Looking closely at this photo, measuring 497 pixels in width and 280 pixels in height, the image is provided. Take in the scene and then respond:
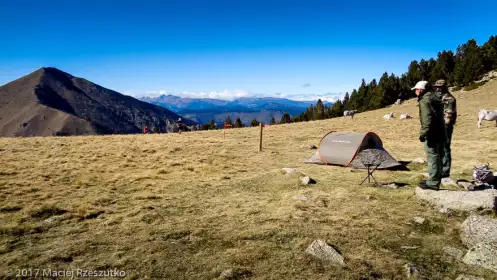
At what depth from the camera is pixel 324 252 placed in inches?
258

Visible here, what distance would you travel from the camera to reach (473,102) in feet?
174

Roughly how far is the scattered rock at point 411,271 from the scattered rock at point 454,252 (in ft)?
4.03

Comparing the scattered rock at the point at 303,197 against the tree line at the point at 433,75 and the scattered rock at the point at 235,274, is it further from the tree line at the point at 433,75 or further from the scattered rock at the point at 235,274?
the tree line at the point at 433,75

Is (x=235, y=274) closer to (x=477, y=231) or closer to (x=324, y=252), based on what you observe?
(x=324, y=252)

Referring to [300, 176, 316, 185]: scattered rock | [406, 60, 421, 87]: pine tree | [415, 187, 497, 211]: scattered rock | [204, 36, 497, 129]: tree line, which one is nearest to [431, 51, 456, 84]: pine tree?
[204, 36, 497, 129]: tree line

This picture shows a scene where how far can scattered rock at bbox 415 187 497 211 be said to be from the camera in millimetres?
8523

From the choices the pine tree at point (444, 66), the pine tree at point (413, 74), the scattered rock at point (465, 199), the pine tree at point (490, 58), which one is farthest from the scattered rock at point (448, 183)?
the pine tree at point (413, 74)

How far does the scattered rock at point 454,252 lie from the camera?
644 cm

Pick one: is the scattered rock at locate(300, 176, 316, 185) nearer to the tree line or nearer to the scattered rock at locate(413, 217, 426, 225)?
the scattered rock at locate(413, 217, 426, 225)

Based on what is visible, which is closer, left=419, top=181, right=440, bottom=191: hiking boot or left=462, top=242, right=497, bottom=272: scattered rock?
left=462, top=242, right=497, bottom=272: scattered rock

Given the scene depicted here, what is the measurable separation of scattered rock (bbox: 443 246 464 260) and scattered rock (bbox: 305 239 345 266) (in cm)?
241

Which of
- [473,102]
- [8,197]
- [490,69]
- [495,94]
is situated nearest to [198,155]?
[8,197]

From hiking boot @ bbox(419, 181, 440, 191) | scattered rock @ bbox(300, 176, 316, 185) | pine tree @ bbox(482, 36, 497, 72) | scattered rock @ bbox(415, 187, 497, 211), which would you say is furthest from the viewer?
pine tree @ bbox(482, 36, 497, 72)

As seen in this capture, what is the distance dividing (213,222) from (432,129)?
24.8 feet
